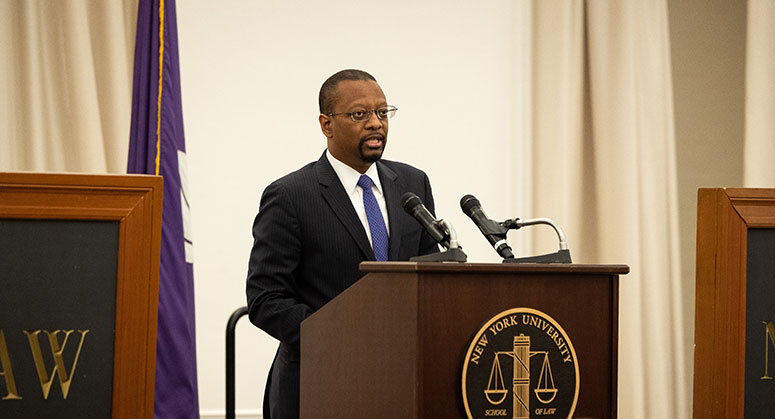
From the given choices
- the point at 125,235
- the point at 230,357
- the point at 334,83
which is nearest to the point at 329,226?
the point at 334,83

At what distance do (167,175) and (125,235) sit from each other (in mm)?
1742

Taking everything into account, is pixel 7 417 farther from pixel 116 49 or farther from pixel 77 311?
pixel 116 49

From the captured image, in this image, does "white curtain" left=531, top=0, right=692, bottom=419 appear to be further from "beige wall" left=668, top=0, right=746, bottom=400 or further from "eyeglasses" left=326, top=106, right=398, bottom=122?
"eyeglasses" left=326, top=106, right=398, bottom=122

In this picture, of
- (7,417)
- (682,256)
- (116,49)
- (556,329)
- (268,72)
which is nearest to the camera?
(556,329)

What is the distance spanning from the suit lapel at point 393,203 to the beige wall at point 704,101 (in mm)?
2901

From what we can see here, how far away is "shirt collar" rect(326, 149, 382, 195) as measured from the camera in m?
2.62

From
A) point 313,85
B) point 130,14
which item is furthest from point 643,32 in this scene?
point 130,14

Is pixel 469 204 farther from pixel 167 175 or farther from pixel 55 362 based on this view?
pixel 167 175

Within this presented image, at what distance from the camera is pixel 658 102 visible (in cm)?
474

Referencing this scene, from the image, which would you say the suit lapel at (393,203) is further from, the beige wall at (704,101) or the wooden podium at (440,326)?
the beige wall at (704,101)

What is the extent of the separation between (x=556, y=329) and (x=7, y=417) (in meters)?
1.24

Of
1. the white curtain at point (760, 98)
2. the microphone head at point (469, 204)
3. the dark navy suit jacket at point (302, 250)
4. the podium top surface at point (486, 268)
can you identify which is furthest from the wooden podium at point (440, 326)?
the white curtain at point (760, 98)

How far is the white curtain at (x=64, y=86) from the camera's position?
4121 mm

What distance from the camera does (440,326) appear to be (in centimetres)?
162
